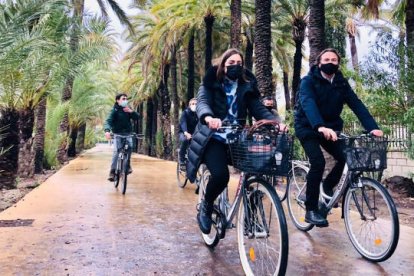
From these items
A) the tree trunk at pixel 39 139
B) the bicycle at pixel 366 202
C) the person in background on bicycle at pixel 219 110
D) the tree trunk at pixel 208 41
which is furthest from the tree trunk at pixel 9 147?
the tree trunk at pixel 208 41

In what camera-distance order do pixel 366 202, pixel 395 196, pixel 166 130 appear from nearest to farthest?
1. pixel 366 202
2. pixel 395 196
3. pixel 166 130

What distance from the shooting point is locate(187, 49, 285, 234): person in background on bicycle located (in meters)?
4.10

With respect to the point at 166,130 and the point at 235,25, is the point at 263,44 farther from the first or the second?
the point at 166,130

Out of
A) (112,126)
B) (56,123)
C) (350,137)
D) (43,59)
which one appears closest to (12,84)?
(43,59)

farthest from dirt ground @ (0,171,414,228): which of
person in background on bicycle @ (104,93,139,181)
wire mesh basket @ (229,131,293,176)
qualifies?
wire mesh basket @ (229,131,293,176)

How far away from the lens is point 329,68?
183 inches

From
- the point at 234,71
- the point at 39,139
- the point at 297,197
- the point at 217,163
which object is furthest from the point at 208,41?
the point at 217,163

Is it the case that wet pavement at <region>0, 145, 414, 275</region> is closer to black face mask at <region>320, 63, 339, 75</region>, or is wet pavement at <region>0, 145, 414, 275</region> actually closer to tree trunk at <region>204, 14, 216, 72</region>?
black face mask at <region>320, 63, 339, 75</region>

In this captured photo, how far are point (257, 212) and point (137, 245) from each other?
1.72 m

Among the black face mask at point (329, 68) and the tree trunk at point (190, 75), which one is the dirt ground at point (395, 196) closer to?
the black face mask at point (329, 68)

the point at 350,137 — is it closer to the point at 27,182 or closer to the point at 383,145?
the point at 383,145

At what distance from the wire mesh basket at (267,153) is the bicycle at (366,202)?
37.6 inches

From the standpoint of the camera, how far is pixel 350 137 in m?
4.36

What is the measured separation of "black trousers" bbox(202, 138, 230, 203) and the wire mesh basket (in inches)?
17.9
